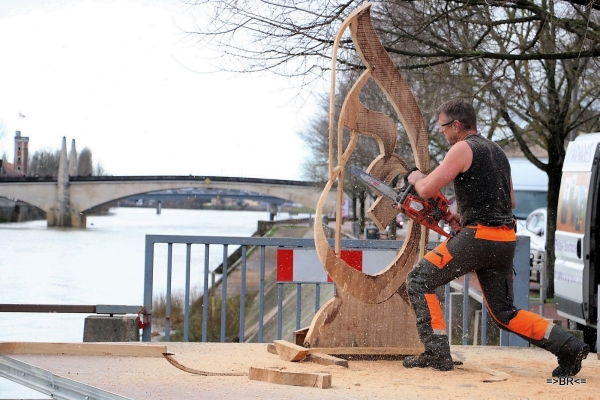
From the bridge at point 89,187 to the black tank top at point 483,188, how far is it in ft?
56.6

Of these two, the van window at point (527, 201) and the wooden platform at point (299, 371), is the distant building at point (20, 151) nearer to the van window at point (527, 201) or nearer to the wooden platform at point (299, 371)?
the wooden platform at point (299, 371)

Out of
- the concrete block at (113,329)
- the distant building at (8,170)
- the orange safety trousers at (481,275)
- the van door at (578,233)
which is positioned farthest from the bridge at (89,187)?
the orange safety trousers at (481,275)

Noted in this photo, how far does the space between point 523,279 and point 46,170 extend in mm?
19543

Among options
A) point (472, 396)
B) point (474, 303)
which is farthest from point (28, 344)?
point (474, 303)

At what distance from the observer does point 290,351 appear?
19.2ft

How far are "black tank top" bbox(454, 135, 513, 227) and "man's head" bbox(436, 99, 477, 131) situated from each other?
0.53 ft

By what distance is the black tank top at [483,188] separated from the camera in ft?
18.0

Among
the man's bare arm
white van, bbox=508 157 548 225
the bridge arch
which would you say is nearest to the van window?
white van, bbox=508 157 548 225

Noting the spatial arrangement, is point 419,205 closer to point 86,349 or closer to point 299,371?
point 299,371

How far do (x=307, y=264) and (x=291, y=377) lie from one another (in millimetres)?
2476

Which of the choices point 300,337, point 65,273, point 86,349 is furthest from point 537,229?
point 86,349

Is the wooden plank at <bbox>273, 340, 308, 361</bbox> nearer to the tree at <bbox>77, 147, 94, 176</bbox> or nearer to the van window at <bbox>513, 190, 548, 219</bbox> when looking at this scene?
Result: the van window at <bbox>513, 190, 548, 219</bbox>

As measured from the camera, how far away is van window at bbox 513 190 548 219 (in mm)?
28375

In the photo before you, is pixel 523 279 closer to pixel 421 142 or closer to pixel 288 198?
pixel 421 142
